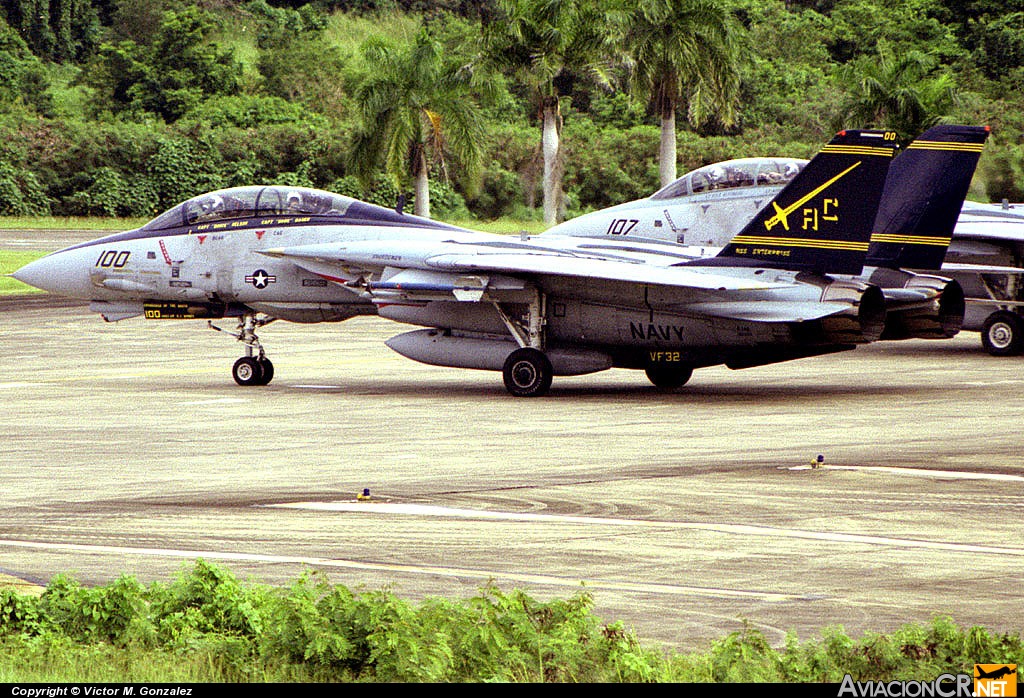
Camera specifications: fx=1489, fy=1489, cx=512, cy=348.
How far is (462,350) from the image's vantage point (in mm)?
19875

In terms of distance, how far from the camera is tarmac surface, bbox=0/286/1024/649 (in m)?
8.92

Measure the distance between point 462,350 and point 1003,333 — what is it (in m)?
10.0

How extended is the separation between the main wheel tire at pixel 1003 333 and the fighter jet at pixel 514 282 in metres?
7.23

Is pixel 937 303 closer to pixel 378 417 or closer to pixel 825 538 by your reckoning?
pixel 378 417

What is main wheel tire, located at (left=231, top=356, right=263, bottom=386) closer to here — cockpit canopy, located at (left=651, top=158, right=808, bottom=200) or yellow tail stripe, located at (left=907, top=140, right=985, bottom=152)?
cockpit canopy, located at (left=651, top=158, right=808, bottom=200)

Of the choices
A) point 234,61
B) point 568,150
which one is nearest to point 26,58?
point 234,61

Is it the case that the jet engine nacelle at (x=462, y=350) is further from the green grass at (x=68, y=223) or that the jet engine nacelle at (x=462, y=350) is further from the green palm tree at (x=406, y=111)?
the green grass at (x=68, y=223)

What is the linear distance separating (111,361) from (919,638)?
66.7 feet

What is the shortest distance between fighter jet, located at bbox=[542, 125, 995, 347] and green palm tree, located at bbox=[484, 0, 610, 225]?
71.5ft

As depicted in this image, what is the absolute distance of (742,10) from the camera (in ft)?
262

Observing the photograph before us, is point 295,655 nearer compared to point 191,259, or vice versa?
point 295,655

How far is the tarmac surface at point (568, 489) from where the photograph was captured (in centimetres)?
892

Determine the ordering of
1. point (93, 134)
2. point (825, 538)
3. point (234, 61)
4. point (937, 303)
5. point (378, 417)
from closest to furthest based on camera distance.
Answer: point (825, 538), point (378, 417), point (937, 303), point (93, 134), point (234, 61)

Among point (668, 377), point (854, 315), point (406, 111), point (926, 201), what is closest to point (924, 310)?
point (854, 315)
